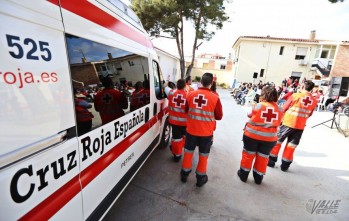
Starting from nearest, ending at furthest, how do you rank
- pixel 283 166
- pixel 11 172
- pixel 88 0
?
pixel 11 172
pixel 88 0
pixel 283 166

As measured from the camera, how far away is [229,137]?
228 inches

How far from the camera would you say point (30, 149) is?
108 cm

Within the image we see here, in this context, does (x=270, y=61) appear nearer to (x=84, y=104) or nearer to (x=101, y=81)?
(x=101, y=81)

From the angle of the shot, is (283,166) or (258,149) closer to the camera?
(258,149)

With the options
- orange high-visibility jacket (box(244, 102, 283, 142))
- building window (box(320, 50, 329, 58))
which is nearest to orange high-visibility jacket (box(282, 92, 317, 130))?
orange high-visibility jacket (box(244, 102, 283, 142))

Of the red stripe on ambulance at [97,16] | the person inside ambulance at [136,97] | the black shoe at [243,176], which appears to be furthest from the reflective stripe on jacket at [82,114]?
the black shoe at [243,176]

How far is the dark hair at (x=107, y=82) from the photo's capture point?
186 cm

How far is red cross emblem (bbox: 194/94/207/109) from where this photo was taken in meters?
2.85

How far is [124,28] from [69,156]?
157cm

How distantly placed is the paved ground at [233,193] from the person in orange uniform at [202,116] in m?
0.49

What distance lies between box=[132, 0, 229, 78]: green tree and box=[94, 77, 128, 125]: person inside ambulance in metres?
13.2

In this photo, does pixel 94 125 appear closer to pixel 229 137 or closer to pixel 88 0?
pixel 88 0

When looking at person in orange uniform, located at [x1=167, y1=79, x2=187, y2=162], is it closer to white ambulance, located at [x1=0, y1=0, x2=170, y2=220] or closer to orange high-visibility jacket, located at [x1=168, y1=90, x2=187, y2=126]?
orange high-visibility jacket, located at [x1=168, y1=90, x2=187, y2=126]

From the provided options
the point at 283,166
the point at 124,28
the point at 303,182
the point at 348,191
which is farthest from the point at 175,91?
the point at 348,191
